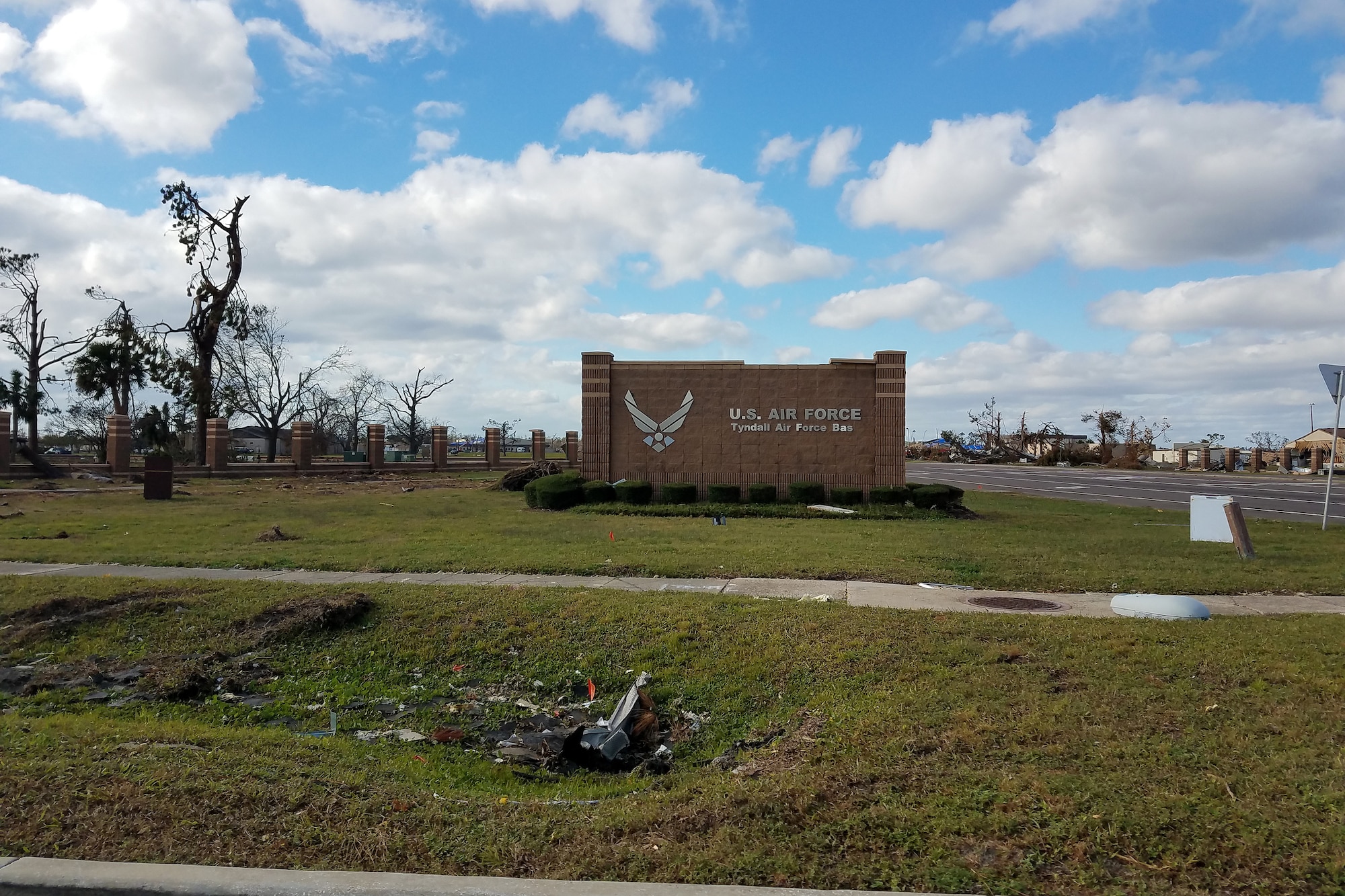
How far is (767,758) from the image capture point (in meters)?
5.26

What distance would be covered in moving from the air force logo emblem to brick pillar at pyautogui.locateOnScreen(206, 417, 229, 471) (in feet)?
90.1

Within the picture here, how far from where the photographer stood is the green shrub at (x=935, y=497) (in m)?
20.8

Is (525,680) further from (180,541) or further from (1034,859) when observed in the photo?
(180,541)

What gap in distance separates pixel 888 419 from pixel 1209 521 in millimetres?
9533

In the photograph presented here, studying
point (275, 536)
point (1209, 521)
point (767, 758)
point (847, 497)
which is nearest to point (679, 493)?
point (847, 497)

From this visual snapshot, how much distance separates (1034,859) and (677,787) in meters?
1.93

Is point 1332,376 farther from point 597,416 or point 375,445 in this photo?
point 375,445

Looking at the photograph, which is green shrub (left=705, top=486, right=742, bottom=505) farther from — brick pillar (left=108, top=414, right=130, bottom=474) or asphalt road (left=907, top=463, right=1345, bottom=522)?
brick pillar (left=108, top=414, right=130, bottom=474)

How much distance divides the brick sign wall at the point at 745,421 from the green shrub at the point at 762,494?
31.3 inches

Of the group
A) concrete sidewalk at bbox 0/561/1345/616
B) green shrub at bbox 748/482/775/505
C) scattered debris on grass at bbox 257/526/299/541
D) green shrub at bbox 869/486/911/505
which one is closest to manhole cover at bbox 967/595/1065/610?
concrete sidewalk at bbox 0/561/1345/616

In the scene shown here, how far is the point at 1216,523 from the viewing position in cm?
1367

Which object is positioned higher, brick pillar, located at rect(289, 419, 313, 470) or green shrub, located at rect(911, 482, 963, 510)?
brick pillar, located at rect(289, 419, 313, 470)

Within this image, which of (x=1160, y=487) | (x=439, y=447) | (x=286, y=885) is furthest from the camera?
(x=439, y=447)

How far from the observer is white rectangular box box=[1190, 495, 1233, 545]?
13.6 metres
